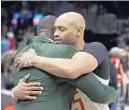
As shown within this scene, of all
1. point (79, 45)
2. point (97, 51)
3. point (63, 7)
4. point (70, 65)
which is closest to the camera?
point (70, 65)

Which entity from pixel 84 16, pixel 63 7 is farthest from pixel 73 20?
pixel 84 16

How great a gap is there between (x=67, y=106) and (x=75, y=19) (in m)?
0.46

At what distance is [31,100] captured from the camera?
2.33 m

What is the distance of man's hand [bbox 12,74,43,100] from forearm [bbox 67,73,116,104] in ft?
0.55

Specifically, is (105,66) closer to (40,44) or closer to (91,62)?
(91,62)

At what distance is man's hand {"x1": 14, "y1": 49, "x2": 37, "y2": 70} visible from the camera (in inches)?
92.5

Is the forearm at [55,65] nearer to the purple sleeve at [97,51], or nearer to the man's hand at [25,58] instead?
the man's hand at [25,58]

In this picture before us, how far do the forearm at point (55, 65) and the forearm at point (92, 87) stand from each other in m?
0.07

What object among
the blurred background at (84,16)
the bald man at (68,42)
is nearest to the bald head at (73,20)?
the bald man at (68,42)

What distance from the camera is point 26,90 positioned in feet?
7.72

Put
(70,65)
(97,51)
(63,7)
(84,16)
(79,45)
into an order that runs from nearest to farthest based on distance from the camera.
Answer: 1. (70,65)
2. (97,51)
3. (79,45)
4. (63,7)
5. (84,16)

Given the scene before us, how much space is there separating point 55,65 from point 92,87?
0.21m

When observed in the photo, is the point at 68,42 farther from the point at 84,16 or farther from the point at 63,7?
the point at 84,16

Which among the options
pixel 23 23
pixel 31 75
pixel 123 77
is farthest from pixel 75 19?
pixel 23 23
